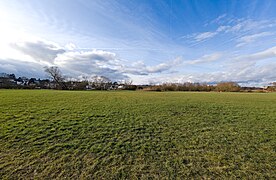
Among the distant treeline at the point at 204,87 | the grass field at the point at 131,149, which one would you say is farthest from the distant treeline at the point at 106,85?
the grass field at the point at 131,149

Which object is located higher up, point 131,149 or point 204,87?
point 204,87

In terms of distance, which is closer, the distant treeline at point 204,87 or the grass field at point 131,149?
the grass field at point 131,149

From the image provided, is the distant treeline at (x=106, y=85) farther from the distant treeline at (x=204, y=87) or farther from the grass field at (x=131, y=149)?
the grass field at (x=131, y=149)

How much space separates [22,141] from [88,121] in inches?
130

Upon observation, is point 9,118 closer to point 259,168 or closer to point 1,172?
point 1,172

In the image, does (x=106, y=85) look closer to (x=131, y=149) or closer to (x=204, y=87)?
(x=204, y=87)

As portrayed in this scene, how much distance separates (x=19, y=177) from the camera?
4.06m

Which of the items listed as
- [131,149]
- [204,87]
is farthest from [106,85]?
[131,149]

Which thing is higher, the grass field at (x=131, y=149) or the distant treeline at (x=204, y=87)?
the distant treeline at (x=204, y=87)

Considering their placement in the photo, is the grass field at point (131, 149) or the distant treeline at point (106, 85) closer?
the grass field at point (131, 149)

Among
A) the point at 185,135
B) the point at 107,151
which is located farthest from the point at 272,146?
the point at 107,151

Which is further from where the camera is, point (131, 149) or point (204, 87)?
point (204, 87)

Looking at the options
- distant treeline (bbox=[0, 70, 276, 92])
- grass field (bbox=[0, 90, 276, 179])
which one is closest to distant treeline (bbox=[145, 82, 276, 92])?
distant treeline (bbox=[0, 70, 276, 92])

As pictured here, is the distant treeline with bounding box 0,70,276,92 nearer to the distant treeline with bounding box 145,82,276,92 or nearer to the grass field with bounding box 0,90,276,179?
the distant treeline with bounding box 145,82,276,92
